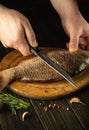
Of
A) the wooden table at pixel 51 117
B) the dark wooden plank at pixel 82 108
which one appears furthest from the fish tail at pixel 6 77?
the dark wooden plank at pixel 82 108

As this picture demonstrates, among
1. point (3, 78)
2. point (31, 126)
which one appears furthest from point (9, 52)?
point (31, 126)

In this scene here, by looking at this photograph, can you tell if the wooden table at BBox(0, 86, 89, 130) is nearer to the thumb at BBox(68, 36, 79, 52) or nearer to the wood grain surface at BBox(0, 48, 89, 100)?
the wood grain surface at BBox(0, 48, 89, 100)

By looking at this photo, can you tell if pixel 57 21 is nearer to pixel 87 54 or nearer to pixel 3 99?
pixel 87 54

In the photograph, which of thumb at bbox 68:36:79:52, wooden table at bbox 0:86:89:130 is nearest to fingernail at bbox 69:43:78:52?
thumb at bbox 68:36:79:52

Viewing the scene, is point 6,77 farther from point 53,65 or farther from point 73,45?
point 73,45

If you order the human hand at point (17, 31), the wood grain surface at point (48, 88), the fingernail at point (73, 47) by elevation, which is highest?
the human hand at point (17, 31)

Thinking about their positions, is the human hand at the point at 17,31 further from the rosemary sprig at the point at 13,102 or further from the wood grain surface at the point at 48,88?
the rosemary sprig at the point at 13,102
